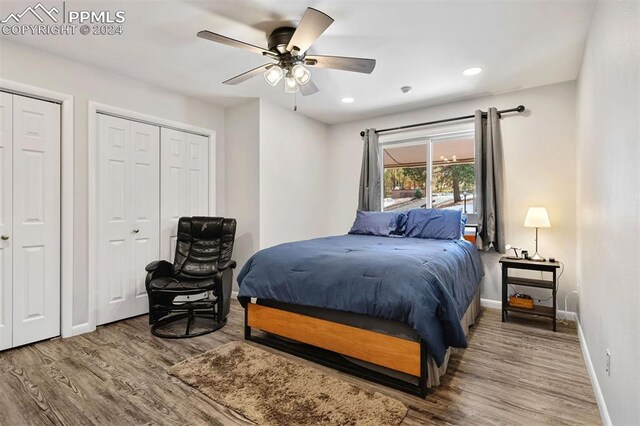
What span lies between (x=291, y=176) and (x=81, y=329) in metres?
2.92

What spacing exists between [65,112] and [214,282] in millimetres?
2106

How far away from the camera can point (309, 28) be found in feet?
6.69

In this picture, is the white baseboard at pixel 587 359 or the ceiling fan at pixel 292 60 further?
the ceiling fan at pixel 292 60

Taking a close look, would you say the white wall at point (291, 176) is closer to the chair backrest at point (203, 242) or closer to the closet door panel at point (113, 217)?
the chair backrest at point (203, 242)

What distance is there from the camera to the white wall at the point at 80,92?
2.71 metres

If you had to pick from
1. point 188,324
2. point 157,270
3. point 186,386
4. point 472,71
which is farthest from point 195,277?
point 472,71

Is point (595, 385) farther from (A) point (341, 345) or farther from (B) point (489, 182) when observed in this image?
(B) point (489, 182)

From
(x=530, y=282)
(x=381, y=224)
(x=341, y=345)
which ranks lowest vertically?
(x=341, y=345)

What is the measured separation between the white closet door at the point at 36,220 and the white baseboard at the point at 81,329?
0.12 m

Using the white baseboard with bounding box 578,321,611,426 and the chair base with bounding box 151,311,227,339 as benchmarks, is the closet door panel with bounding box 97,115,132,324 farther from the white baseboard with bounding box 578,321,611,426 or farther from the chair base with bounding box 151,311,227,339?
the white baseboard with bounding box 578,321,611,426

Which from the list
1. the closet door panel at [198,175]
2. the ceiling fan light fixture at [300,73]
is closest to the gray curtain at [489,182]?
the ceiling fan light fixture at [300,73]

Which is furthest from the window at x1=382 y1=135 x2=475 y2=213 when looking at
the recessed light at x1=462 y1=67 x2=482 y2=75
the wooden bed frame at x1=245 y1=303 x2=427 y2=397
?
the wooden bed frame at x1=245 y1=303 x2=427 y2=397

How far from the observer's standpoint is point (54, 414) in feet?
5.98

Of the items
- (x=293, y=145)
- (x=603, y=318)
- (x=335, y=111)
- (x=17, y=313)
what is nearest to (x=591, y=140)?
(x=603, y=318)
